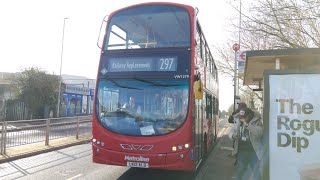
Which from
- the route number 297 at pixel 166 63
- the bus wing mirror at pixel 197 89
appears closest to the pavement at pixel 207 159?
the bus wing mirror at pixel 197 89

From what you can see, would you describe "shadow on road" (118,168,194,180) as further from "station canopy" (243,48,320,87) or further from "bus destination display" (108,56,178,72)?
"station canopy" (243,48,320,87)

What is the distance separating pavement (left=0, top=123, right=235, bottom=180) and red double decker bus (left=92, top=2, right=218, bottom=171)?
1454 mm

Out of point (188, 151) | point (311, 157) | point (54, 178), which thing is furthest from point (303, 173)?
point (54, 178)

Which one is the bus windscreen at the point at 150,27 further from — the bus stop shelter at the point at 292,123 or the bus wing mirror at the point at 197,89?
the bus stop shelter at the point at 292,123

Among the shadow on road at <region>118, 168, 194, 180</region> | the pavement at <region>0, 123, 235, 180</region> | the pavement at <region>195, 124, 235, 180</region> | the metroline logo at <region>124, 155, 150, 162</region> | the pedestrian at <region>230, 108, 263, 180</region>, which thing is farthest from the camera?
the pavement at <region>0, 123, 235, 180</region>

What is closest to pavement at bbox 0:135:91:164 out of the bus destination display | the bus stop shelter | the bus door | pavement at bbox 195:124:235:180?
the bus destination display

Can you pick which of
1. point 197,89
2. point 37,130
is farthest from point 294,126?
point 37,130

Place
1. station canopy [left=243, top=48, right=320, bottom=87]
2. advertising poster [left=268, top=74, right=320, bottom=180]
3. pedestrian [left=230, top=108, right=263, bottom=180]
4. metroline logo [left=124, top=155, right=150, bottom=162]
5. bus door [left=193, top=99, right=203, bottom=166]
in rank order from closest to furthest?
advertising poster [left=268, top=74, right=320, bottom=180] → station canopy [left=243, top=48, right=320, bottom=87] → pedestrian [left=230, top=108, right=263, bottom=180] → metroline logo [left=124, top=155, right=150, bottom=162] → bus door [left=193, top=99, right=203, bottom=166]

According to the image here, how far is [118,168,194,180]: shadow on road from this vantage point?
9.22 metres

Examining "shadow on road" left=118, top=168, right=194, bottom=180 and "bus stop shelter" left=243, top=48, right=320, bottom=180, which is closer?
"bus stop shelter" left=243, top=48, right=320, bottom=180

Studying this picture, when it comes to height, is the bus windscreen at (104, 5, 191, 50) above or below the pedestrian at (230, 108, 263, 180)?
above

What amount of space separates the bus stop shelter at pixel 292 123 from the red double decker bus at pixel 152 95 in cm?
293

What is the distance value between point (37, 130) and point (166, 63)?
24.9ft

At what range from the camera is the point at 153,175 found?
31.5 feet
